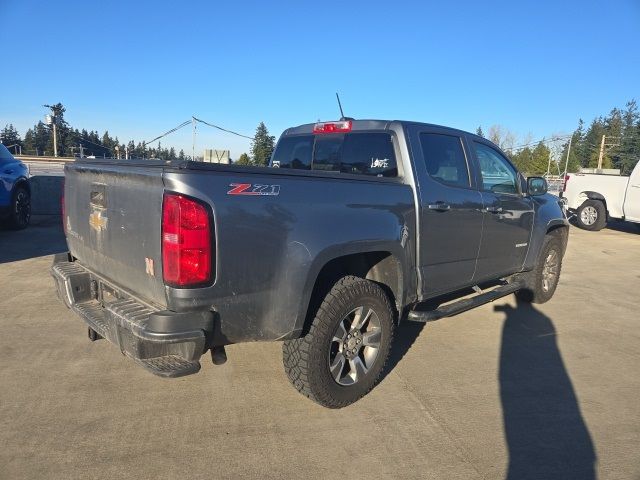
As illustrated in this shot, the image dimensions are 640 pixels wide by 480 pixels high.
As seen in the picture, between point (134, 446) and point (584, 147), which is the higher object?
point (584, 147)

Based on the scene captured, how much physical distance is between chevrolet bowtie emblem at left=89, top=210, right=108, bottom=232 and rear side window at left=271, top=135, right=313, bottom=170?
2003 mm

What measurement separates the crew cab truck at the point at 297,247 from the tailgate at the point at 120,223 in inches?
0.5

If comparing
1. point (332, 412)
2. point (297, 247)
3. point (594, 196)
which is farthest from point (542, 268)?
point (594, 196)

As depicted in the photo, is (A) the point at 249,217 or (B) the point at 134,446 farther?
(B) the point at 134,446

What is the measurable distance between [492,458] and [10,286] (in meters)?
5.76

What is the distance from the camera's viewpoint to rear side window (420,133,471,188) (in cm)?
391

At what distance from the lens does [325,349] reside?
121 inches

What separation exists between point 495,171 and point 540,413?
246 centimetres

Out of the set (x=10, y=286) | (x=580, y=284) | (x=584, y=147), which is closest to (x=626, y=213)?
(x=580, y=284)

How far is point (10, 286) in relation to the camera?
5824 mm

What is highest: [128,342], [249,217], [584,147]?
[584,147]

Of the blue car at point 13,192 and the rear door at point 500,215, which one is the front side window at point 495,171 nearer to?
the rear door at point 500,215

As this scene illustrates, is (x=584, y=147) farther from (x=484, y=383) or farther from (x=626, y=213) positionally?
(x=484, y=383)

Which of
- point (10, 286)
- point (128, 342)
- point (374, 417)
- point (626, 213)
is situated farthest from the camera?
point (626, 213)
